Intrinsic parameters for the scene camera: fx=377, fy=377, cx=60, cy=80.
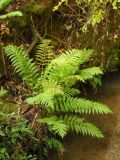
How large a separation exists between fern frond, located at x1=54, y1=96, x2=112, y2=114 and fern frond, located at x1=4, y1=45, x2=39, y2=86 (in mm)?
600

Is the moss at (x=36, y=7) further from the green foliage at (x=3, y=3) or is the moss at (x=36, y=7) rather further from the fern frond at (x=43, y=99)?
→ the fern frond at (x=43, y=99)

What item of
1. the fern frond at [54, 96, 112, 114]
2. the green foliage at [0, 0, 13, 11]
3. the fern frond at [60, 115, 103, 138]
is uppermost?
the green foliage at [0, 0, 13, 11]

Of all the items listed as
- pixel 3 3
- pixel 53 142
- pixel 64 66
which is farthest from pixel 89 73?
pixel 3 3

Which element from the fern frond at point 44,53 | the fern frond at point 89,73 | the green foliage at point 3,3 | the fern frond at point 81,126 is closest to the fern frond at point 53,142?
the fern frond at point 81,126

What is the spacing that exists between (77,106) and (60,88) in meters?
0.37

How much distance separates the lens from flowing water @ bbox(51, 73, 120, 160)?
18.4 ft

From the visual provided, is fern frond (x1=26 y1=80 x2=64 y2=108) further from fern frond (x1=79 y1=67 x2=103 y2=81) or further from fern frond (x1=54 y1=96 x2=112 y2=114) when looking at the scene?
fern frond (x1=79 y1=67 x2=103 y2=81)

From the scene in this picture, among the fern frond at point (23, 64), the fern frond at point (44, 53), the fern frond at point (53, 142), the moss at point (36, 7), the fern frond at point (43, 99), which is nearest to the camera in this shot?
the fern frond at point (43, 99)

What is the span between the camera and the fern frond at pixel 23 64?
601 centimetres

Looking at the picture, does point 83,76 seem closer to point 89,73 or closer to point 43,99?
point 89,73

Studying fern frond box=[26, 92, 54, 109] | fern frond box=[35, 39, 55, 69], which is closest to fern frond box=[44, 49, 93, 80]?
fern frond box=[35, 39, 55, 69]

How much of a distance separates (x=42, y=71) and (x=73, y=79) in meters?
0.58

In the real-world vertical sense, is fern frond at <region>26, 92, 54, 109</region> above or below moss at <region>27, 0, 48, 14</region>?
below

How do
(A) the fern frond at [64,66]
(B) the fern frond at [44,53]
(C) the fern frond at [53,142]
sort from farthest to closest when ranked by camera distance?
(B) the fern frond at [44,53] → (A) the fern frond at [64,66] → (C) the fern frond at [53,142]
